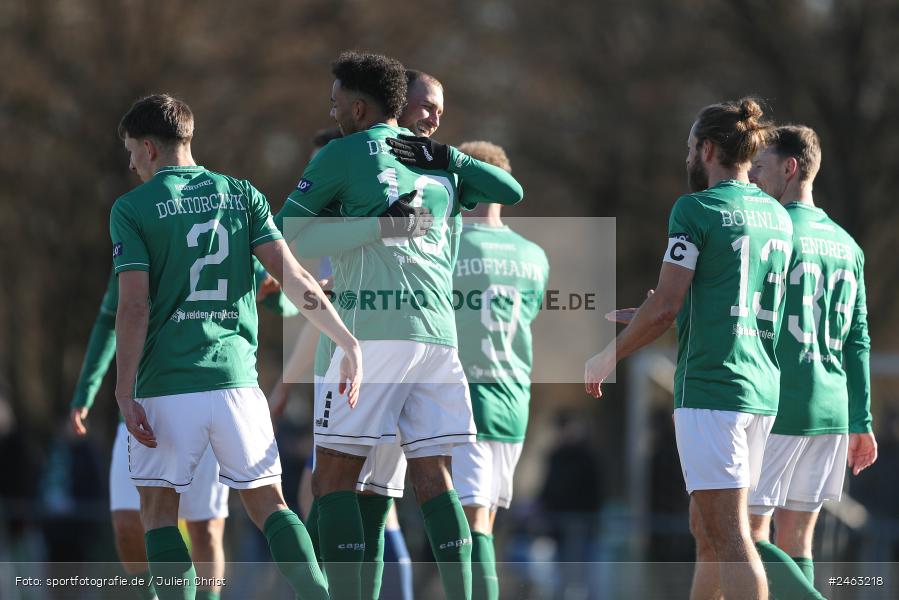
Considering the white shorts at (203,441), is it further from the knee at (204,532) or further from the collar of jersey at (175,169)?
the knee at (204,532)

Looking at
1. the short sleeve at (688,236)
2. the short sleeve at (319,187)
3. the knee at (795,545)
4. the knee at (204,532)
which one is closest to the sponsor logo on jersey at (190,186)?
the short sleeve at (319,187)

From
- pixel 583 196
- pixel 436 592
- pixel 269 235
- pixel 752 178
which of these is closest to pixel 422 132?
pixel 269 235

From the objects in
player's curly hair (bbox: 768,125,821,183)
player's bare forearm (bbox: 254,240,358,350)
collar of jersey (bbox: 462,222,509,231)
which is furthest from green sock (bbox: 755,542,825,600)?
collar of jersey (bbox: 462,222,509,231)

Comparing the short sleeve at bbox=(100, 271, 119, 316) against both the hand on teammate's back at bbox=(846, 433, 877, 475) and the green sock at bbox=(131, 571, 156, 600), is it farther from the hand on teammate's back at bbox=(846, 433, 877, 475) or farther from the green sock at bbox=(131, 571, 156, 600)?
the hand on teammate's back at bbox=(846, 433, 877, 475)

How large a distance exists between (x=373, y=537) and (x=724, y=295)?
6.72 feet

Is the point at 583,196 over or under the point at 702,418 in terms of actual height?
over

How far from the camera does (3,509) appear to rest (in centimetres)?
1561

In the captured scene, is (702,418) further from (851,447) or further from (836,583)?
(836,583)

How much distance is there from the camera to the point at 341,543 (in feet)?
19.7

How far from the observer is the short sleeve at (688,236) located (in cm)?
602

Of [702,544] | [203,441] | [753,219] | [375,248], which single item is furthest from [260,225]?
[702,544]

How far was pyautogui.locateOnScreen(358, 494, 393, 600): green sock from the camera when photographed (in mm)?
6320

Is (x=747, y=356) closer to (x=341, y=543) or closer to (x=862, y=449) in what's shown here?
(x=862, y=449)

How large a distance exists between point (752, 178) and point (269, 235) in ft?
8.73
